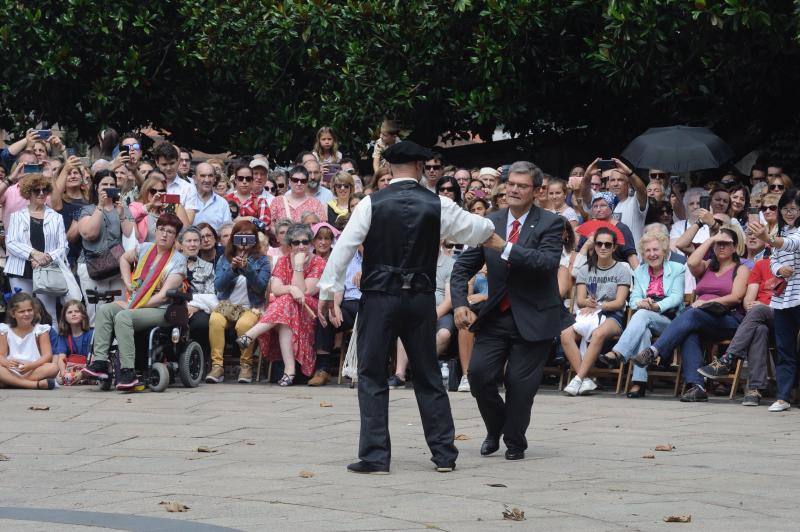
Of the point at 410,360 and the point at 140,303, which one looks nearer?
the point at 410,360

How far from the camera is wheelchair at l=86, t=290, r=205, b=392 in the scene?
1367 cm

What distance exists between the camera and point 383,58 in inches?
765

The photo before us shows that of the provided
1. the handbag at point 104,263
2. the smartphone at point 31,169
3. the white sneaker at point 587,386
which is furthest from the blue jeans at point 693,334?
the smartphone at point 31,169

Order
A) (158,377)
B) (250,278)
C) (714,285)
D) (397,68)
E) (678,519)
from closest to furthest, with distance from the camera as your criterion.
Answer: (678,519) → (714,285) → (158,377) → (250,278) → (397,68)

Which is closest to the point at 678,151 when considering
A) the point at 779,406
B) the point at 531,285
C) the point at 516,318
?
the point at 779,406

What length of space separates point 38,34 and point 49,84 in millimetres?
898

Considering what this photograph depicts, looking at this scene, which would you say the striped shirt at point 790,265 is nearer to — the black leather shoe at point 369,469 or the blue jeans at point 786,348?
the blue jeans at point 786,348

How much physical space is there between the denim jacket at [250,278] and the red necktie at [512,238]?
544 cm

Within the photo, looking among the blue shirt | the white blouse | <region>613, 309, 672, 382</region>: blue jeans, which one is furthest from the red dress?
<region>613, 309, 672, 382</region>: blue jeans

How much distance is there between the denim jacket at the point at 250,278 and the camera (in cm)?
1476

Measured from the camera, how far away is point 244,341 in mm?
14469

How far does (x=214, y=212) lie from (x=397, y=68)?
4498 millimetres

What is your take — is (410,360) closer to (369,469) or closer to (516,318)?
(369,469)

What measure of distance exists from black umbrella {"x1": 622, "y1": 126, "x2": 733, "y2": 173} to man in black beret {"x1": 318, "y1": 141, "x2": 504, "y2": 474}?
695 cm
